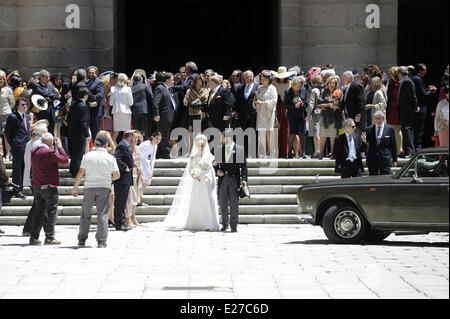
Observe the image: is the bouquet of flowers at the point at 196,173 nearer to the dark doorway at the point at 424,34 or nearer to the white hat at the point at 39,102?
the white hat at the point at 39,102

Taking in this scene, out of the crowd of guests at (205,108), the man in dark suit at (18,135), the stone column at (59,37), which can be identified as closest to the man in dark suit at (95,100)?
the crowd of guests at (205,108)

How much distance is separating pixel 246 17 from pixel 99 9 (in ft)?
16.7

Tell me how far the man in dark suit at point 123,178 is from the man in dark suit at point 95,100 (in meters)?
2.72

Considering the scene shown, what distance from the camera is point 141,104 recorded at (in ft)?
75.1

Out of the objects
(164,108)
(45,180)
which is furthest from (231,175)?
(164,108)

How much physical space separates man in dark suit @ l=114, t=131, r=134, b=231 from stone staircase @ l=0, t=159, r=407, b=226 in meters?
1.30

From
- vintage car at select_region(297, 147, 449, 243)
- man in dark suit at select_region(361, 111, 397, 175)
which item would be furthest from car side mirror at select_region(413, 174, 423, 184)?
man in dark suit at select_region(361, 111, 397, 175)

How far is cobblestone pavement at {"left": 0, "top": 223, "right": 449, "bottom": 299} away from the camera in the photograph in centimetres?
1173

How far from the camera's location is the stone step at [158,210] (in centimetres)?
2108

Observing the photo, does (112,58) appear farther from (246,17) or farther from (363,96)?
(363,96)

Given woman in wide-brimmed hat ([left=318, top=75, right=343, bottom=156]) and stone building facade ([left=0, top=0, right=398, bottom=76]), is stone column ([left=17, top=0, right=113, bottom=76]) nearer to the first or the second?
stone building facade ([left=0, top=0, right=398, bottom=76])
